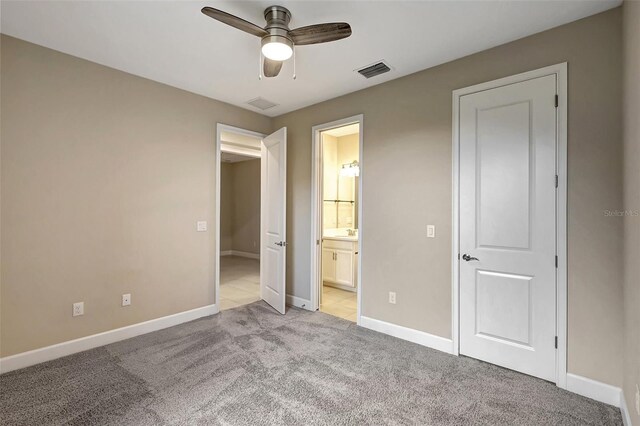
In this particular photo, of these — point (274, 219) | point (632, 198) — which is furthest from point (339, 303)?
point (632, 198)

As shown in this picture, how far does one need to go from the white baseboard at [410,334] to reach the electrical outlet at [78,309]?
2777mm

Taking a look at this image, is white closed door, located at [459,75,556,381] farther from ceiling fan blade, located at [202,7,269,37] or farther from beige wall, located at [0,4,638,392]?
ceiling fan blade, located at [202,7,269,37]

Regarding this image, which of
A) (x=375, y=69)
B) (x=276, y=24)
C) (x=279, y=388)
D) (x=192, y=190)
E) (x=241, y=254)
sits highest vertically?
(x=375, y=69)

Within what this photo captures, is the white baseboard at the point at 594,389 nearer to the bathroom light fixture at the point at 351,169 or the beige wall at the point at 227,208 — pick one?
the bathroom light fixture at the point at 351,169

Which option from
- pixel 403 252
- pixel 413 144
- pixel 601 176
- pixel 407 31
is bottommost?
pixel 403 252

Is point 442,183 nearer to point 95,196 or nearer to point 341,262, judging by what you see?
point 341,262

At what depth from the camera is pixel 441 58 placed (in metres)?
2.76

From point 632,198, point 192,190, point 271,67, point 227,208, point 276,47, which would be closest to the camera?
point 632,198

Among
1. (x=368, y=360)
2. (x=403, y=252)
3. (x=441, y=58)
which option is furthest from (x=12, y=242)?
(x=441, y=58)

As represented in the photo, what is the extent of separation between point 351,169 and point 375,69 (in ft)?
8.01

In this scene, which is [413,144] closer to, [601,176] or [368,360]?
[601,176]

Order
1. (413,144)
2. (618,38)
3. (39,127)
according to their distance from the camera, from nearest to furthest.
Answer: (618,38) < (39,127) < (413,144)

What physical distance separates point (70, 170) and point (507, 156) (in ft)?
12.5

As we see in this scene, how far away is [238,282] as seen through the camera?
5547 millimetres
